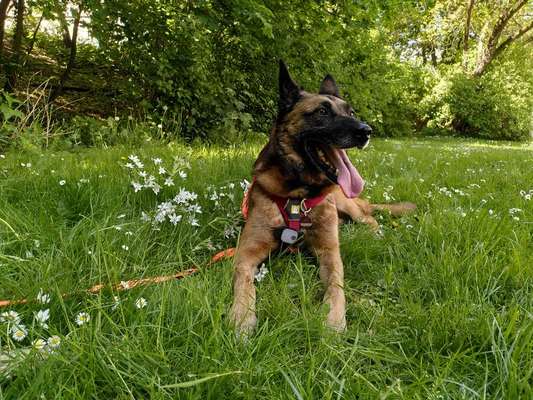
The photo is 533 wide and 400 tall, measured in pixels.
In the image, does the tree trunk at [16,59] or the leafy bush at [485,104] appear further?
the leafy bush at [485,104]

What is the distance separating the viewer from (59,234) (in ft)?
7.04

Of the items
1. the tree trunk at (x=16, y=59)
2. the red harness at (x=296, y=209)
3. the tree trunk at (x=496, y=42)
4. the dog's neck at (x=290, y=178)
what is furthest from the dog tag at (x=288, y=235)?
the tree trunk at (x=496, y=42)

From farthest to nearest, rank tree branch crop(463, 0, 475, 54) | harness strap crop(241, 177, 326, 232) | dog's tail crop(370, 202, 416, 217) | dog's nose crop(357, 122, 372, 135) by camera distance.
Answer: tree branch crop(463, 0, 475, 54) < dog's tail crop(370, 202, 416, 217) < dog's nose crop(357, 122, 372, 135) < harness strap crop(241, 177, 326, 232)

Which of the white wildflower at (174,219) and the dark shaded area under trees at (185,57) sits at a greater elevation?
the dark shaded area under trees at (185,57)

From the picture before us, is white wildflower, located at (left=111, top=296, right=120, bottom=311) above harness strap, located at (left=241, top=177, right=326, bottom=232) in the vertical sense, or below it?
below

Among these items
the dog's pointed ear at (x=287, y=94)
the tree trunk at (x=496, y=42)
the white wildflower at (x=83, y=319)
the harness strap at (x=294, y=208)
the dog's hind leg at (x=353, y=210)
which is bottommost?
the dog's hind leg at (x=353, y=210)

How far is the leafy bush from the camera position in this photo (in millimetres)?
22453

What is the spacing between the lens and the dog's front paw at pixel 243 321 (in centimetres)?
150

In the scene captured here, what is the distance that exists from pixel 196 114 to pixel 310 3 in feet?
8.78

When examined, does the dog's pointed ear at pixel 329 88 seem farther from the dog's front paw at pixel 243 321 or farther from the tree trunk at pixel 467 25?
the tree trunk at pixel 467 25

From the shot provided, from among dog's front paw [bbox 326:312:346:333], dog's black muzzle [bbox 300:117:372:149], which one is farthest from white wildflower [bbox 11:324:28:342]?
dog's black muzzle [bbox 300:117:372:149]

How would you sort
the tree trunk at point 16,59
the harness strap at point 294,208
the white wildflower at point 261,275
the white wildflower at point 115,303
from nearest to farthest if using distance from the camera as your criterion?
the white wildflower at point 115,303, the white wildflower at point 261,275, the harness strap at point 294,208, the tree trunk at point 16,59

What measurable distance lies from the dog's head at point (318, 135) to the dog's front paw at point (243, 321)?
1.19 m

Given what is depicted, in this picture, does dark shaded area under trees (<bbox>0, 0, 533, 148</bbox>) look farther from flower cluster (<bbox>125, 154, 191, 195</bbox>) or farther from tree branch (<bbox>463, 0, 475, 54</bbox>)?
tree branch (<bbox>463, 0, 475, 54</bbox>)
